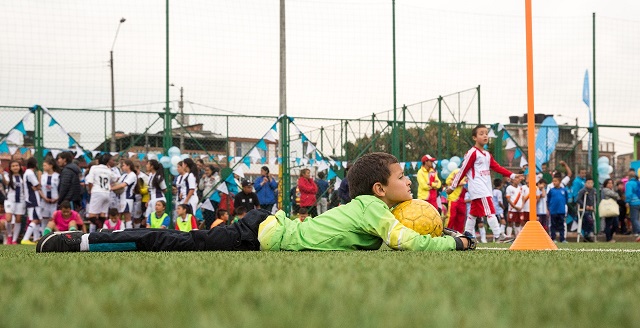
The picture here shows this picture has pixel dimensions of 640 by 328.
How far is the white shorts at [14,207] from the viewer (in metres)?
12.9

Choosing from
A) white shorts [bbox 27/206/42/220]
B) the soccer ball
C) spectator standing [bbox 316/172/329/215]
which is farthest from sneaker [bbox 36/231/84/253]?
spectator standing [bbox 316/172/329/215]

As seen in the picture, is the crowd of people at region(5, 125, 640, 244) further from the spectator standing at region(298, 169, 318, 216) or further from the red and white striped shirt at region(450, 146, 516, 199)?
the red and white striped shirt at region(450, 146, 516, 199)

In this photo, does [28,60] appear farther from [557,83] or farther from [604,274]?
[604,274]

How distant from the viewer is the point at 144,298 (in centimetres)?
175

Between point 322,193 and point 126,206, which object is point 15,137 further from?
point 322,193

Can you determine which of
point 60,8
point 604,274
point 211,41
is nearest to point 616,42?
point 211,41

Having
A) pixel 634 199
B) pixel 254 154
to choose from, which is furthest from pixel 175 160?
pixel 634 199

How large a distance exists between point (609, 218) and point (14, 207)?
11.8 meters

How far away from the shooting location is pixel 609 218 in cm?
1594

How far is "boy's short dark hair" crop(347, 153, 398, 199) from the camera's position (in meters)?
5.00

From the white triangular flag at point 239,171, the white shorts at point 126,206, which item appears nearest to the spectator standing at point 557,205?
the white triangular flag at point 239,171

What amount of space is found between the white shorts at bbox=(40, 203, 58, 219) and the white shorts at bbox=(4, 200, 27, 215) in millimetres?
425

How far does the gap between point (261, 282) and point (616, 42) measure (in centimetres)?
1715

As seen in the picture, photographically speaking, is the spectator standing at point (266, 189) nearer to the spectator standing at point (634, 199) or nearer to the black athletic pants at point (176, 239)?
the spectator standing at point (634, 199)
